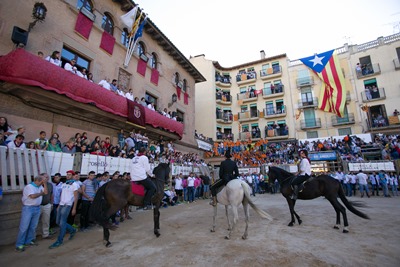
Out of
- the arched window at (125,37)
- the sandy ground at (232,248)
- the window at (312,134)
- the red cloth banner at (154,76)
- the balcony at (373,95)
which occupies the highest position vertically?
the arched window at (125,37)

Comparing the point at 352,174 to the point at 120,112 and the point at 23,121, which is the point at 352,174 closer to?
the point at 120,112

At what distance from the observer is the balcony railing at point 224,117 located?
111 ft

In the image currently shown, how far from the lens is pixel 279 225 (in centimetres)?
697

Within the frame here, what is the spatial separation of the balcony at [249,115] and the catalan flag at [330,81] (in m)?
9.45

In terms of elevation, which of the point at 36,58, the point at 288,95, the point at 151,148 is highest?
the point at 288,95

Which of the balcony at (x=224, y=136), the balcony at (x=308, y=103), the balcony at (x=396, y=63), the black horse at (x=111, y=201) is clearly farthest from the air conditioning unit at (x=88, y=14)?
the balcony at (x=396, y=63)

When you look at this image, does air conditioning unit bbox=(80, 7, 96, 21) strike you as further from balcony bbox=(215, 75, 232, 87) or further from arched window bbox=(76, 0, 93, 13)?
balcony bbox=(215, 75, 232, 87)

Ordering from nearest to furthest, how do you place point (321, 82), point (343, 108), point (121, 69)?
point (121, 69) < point (343, 108) < point (321, 82)

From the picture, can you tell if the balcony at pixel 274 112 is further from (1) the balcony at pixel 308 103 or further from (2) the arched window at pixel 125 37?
(2) the arched window at pixel 125 37

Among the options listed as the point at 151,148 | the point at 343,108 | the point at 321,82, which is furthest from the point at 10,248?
the point at 321,82

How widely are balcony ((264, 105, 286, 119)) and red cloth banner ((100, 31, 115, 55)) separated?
25837 mm

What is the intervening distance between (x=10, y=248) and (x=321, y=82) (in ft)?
118

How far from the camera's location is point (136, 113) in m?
12.7

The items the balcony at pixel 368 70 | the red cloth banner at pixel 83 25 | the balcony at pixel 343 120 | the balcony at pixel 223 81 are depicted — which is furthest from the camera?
the balcony at pixel 223 81
